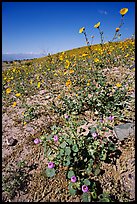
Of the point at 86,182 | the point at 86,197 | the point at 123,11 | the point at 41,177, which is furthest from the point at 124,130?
the point at 123,11

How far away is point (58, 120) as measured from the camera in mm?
3627

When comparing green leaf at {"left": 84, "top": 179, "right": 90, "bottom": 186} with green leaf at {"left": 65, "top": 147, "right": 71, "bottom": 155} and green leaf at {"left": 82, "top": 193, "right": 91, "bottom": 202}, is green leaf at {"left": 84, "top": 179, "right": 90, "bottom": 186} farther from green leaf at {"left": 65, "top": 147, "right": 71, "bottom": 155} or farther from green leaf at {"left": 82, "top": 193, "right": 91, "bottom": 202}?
green leaf at {"left": 65, "top": 147, "right": 71, "bottom": 155}

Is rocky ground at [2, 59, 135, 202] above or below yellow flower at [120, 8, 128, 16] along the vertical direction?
below

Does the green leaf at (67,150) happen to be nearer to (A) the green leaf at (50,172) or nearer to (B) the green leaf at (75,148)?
(B) the green leaf at (75,148)

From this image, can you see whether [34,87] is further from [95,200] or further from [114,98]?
[95,200]

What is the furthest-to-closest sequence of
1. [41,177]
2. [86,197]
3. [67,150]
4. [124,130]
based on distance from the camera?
1. [124,130]
2. [41,177]
3. [67,150]
4. [86,197]

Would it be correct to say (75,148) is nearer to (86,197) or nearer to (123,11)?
(86,197)

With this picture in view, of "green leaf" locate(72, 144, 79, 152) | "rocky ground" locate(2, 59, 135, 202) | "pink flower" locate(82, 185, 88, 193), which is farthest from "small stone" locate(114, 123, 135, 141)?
"pink flower" locate(82, 185, 88, 193)

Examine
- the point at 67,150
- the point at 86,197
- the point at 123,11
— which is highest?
the point at 123,11

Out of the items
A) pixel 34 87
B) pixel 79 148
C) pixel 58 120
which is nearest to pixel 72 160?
pixel 79 148

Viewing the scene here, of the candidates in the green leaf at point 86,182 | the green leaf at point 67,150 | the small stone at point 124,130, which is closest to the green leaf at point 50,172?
the green leaf at point 67,150

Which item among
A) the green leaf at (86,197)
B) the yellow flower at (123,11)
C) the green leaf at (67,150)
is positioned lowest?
the green leaf at (86,197)

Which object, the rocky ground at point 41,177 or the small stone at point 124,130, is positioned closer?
the rocky ground at point 41,177

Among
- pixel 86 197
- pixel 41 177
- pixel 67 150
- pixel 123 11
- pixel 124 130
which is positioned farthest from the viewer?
pixel 123 11
